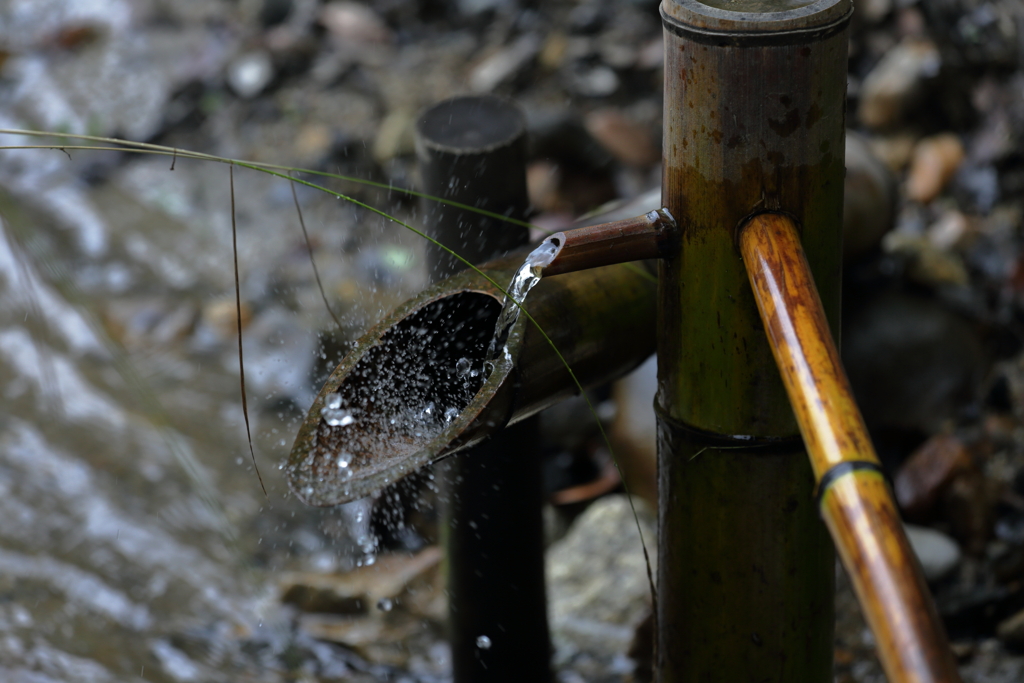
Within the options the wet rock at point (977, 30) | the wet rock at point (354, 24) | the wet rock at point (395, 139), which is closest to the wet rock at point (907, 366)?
the wet rock at point (977, 30)

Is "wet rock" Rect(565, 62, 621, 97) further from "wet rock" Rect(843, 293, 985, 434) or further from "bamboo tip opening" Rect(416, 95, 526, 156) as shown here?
"bamboo tip opening" Rect(416, 95, 526, 156)

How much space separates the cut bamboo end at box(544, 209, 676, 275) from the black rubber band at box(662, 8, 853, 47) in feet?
0.72

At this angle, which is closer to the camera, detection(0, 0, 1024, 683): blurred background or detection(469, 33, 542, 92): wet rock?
detection(0, 0, 1024, 683): blurred background

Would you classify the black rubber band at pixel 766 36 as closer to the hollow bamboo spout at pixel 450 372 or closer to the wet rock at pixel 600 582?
the hollow bamboo spout at pixel 450 372

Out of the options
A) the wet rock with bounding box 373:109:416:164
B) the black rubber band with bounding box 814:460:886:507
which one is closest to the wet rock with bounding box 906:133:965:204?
the wet rock with bounding box 373:109:416:164

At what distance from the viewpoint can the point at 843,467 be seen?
917 millimetres

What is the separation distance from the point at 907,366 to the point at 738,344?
1.92 metres

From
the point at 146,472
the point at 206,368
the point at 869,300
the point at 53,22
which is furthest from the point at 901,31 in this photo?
the point at 53,22

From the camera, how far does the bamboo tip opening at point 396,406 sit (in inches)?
46.8

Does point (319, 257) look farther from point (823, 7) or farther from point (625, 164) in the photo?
point (823, 7)

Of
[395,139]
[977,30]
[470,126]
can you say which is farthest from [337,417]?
[395,139]

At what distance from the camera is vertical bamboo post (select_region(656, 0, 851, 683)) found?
1103mm

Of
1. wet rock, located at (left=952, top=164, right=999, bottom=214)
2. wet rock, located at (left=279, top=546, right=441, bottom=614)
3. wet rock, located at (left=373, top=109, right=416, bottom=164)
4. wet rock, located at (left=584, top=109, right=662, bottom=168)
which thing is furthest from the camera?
wet rock, located at (left=373, top=109, right=416, bottom=164)

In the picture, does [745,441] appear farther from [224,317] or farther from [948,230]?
[224,317]
